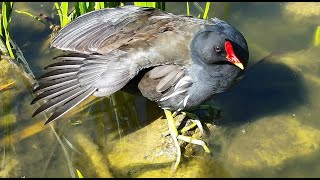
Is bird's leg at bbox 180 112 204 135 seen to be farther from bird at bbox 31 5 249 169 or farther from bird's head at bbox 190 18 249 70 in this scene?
bird's head at bbox 190 18 249 70

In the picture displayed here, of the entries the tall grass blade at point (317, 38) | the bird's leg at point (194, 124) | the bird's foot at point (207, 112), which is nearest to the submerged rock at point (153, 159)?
the bird's leg at point (194, 124)

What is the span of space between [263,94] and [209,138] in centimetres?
65

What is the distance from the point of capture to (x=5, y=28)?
4.45 metres

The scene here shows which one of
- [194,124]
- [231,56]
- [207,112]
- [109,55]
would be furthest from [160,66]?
[207,112]

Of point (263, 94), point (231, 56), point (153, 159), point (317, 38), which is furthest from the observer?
point (317, 38)

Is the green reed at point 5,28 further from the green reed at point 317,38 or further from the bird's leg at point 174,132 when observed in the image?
the green reed at point 317,38

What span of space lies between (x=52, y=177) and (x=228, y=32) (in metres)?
1.51

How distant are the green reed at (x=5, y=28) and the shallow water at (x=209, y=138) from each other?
19 centimetres

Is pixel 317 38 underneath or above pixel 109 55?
underneath

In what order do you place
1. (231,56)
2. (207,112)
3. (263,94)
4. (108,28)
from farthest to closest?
(263,94)
(207,112)
(108,28)
(231,56)

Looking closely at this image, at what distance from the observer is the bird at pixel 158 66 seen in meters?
3.55

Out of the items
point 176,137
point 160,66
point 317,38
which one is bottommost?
point 176,137

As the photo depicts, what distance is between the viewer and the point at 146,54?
142 inches

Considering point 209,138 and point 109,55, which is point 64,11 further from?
point 209,138
